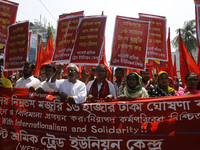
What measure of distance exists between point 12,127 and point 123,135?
190cm

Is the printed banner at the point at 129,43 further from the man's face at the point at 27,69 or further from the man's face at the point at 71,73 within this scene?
the man's face at the point at 27,69

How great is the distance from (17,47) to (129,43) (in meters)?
2.57

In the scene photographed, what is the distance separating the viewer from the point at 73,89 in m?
3.14

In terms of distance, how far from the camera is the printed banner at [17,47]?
14.1 ft

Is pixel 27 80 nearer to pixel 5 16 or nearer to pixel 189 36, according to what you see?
pixel 5 16

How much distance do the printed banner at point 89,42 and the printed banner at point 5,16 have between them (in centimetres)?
181

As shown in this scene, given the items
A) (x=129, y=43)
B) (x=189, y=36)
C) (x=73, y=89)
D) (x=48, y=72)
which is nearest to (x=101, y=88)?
(x=73, y=89)

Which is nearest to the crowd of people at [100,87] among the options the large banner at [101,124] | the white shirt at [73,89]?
the white shirt at [73,89]

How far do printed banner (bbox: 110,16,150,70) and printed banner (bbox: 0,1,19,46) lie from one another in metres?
2.70

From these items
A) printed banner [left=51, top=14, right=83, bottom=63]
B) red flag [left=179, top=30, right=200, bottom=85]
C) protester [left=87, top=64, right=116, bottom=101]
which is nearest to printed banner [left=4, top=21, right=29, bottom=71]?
printed banner [left=51, top=14, right=83, bottom=63]

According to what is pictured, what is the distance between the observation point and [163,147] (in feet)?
8.96

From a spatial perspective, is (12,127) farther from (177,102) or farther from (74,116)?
(177,102)

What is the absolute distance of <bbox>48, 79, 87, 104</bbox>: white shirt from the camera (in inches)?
120

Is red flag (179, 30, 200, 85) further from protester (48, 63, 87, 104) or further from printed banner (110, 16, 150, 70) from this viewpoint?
protester (48, 63, 87, 104)
